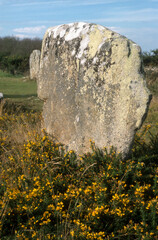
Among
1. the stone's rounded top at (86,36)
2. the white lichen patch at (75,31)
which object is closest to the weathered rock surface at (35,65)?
the stone's rounded top at (86,36)

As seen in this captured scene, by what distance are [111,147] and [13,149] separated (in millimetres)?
1997

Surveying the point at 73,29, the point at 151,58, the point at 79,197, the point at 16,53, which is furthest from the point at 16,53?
the point at 79,197

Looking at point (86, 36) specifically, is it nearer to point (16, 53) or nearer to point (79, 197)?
point (79, 197)

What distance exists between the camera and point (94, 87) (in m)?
4.69

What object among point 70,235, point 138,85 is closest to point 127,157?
point 138,85

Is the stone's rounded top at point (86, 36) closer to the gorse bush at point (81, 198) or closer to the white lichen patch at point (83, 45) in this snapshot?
the white lichen patch at point (83, 45)

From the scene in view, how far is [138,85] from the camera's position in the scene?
432cm

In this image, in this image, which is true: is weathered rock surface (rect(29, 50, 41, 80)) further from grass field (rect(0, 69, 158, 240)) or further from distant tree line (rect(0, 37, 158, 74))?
grass field (rect(0, 69, 158, 240))

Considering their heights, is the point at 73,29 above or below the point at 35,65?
above

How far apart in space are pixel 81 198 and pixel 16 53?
2634cm

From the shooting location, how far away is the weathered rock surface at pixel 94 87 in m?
4.36

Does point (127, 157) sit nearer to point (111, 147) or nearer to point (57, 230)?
point (111, 147)

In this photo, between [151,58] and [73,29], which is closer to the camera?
[73,29]

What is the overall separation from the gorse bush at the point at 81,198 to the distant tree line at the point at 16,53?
72.2 feet
